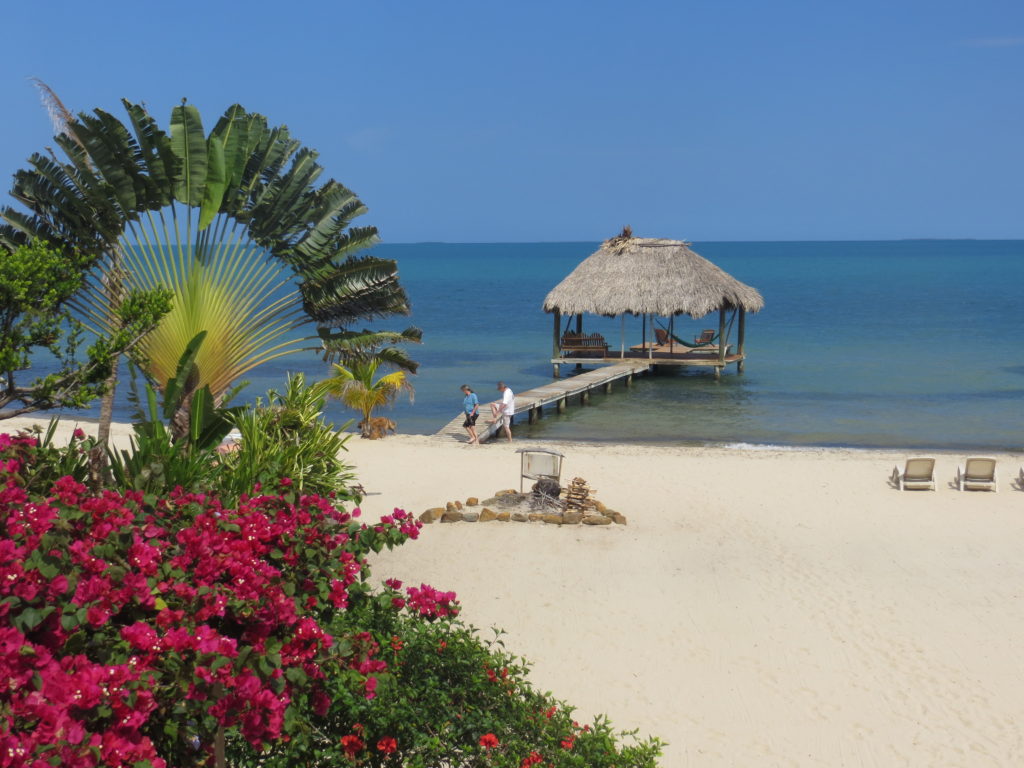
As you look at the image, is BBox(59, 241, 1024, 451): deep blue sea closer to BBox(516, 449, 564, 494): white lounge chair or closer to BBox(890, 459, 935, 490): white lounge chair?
BBox(890, 459, 935, 490): white lounge chair

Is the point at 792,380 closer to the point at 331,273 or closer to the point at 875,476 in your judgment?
the point at 875,476

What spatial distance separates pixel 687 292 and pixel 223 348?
21.8m

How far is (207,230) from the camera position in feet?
32.9

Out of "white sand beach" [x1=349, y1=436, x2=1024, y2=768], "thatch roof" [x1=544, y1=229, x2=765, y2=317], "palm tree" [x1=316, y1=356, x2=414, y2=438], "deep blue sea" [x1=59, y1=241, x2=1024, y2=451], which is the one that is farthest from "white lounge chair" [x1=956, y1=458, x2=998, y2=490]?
"thatch roof" [x1=544, y1=229, x2=765, y2=317]

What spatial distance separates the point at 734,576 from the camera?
10500 mm

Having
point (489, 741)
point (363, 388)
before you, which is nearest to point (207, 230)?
point (489, 741)

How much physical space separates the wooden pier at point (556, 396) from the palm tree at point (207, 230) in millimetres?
8507

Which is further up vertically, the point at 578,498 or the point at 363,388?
the point at 363,388

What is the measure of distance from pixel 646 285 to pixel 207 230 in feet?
71.3

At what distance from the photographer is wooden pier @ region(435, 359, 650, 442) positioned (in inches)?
803

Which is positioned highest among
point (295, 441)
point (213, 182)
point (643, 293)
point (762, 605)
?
point (213, 182)

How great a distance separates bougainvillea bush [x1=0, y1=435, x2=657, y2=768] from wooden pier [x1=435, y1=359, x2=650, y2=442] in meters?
13.9

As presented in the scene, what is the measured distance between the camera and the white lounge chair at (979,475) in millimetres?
14469

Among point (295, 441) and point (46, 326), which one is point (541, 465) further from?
point (46, 326)
